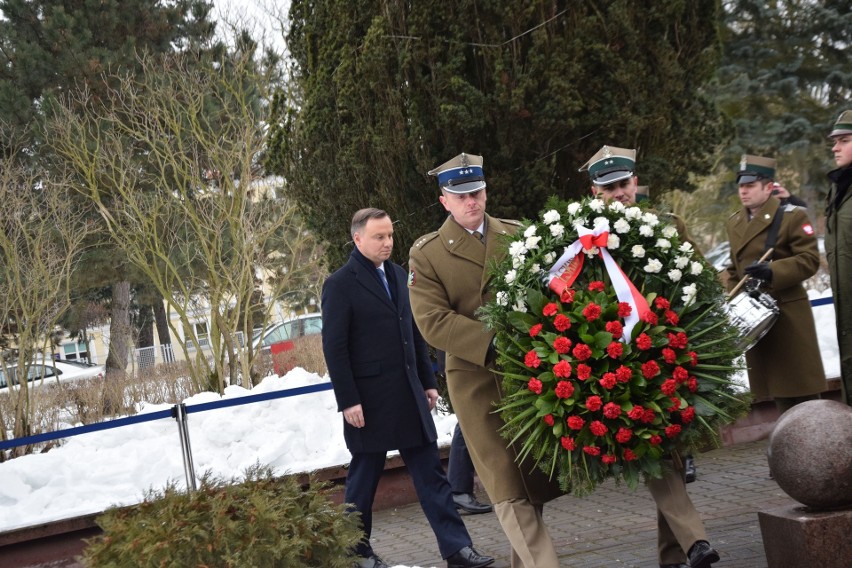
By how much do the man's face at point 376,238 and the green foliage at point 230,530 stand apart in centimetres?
207

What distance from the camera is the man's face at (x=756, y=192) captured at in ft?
23.6

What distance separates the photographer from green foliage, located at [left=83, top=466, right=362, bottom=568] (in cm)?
380

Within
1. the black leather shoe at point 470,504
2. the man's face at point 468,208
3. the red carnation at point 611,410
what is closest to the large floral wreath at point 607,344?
the red carnation at point 611,410

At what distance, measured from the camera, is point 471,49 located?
8086mm

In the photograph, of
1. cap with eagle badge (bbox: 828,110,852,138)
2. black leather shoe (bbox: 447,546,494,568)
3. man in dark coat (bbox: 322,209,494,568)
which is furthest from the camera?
man in dark coat (bbox: 322,209,494,568)

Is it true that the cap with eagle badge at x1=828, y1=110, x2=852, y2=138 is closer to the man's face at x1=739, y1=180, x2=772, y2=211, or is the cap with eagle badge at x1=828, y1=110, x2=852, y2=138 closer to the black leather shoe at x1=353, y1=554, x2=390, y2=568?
the man's face at x1=739, y1=180, x2=772, y2=211

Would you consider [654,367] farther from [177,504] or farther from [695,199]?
[695,199]

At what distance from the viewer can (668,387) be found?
4.34m

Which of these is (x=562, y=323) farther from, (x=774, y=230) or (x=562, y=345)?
(x=774, y=230)

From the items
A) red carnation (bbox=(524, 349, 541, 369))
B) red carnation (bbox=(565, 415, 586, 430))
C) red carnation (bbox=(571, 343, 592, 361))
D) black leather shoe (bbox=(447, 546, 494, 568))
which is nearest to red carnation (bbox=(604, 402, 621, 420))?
red carnation (bbox=(565, 415, 586, 430))

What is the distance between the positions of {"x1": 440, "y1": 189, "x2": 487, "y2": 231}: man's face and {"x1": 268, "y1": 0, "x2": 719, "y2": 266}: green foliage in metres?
2.66

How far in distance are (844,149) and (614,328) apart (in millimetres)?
2180

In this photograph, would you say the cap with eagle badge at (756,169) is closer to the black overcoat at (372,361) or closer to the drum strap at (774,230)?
the drum strap at (774,230)

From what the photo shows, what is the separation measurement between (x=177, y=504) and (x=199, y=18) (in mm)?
24031
